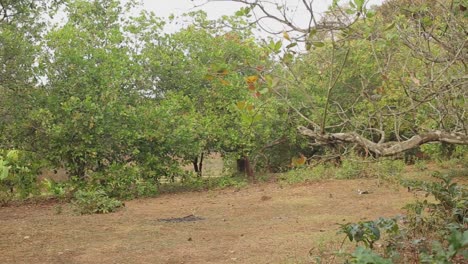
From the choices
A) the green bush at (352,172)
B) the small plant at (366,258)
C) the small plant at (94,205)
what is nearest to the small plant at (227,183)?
the green bush at (352,172)

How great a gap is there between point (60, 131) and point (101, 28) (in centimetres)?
474

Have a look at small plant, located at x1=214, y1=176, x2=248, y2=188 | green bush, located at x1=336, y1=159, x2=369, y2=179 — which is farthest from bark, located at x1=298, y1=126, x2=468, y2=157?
small plant, located at x1=214, y1=176, x2=248, y2=188

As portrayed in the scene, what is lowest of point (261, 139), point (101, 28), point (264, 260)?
point (264, 260)

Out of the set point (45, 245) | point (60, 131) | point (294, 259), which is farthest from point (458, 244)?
point (60, 131)

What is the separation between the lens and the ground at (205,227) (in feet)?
18.7

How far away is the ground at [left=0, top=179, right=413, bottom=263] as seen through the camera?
569 cm

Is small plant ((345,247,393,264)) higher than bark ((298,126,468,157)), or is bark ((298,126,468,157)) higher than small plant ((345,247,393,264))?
bark ((298,126,468,157))

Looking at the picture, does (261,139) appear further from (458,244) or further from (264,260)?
(458,244)

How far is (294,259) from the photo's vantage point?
5039 mm

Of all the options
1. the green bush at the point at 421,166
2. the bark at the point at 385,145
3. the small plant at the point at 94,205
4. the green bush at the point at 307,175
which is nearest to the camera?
the bark at the point at 385,145

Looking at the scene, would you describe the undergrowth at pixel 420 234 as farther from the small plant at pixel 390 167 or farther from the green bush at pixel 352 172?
the green bush at pixel 352 172

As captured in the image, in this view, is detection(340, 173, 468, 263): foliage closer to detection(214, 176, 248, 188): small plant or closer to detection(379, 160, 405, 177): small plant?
detection(379, 160, 405, 177): small plant

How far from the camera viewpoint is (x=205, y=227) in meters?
7.46

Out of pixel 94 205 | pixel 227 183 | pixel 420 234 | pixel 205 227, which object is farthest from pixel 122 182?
pixel 420 234
